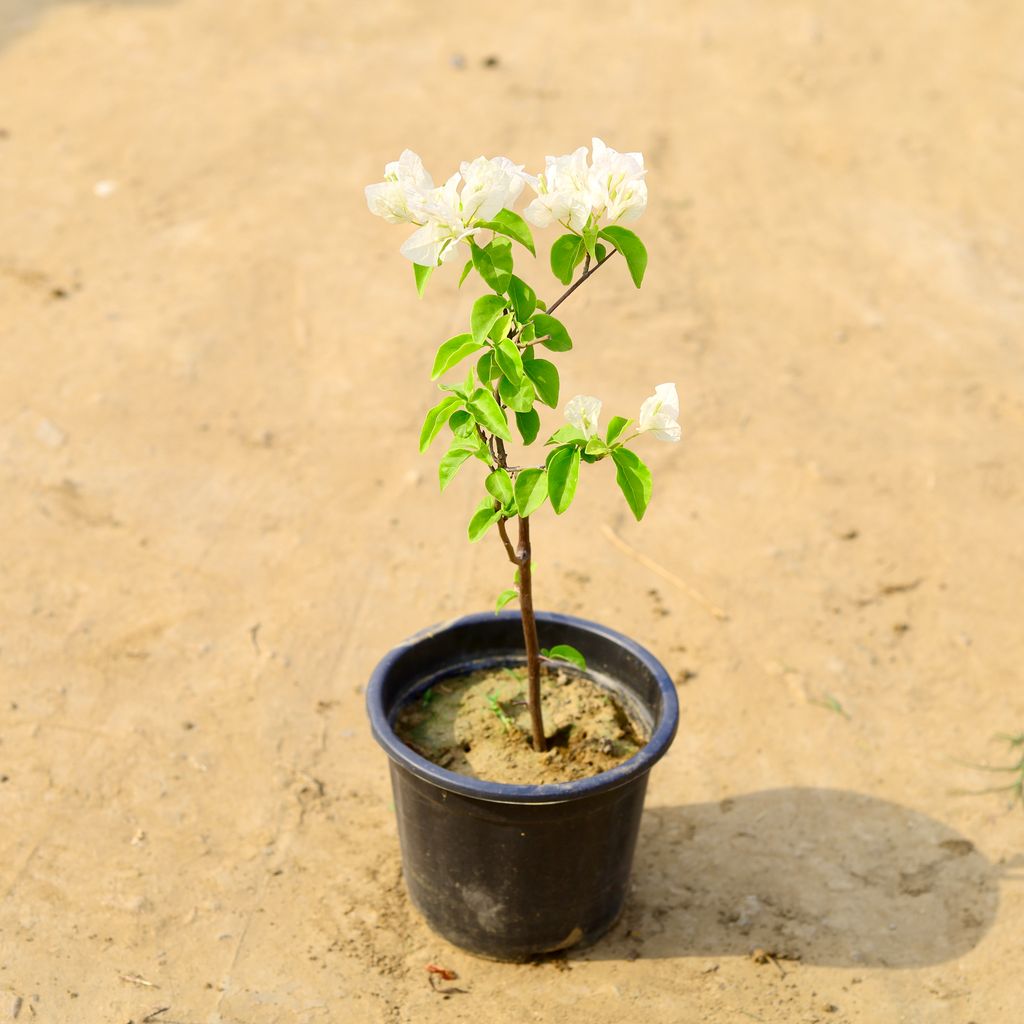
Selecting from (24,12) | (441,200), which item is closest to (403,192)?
(441,200)

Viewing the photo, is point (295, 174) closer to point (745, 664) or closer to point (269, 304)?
point (269, 304)

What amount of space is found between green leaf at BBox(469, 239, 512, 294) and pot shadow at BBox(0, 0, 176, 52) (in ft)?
21.0

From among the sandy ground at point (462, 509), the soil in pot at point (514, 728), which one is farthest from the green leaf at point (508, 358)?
the sandy ground at point (462, 509)

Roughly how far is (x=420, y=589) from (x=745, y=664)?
0.99 m

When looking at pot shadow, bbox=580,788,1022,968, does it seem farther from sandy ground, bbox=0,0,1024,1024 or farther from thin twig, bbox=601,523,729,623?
thin twig, bbox=601,523,729,623

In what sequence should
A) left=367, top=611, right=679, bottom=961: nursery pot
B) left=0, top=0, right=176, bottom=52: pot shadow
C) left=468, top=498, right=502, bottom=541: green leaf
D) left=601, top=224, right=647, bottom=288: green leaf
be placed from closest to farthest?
left=601, top=224, right=647, bottom=288: green leaf → left=468, top=498, right=502, bottom=541: green leaf → left=367, top=611, right=679, bottom=961: nursery pot → left=0, top=0, right=176, bottom=52: pot shadow

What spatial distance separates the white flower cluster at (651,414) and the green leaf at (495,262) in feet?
0.77

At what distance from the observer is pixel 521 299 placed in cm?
219

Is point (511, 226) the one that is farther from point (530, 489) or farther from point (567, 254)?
point (530, 489)

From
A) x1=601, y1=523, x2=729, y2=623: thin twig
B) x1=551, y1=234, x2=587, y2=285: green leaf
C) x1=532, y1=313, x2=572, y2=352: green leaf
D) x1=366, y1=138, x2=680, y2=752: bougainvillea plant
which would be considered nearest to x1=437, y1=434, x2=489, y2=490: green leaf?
x1=366, y1=138, x2=680, y2=752: bougainvillea plant

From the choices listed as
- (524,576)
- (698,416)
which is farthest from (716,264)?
(524,576)

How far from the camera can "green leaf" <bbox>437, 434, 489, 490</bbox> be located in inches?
90.4

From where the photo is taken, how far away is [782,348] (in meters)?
5.13

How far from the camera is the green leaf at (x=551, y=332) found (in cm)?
221
